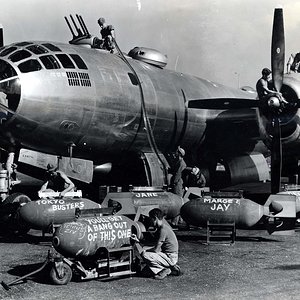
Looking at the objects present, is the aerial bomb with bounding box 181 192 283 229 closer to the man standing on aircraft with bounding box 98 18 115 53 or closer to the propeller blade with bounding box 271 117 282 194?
the propeller blade with bounding box 271 117 282 194

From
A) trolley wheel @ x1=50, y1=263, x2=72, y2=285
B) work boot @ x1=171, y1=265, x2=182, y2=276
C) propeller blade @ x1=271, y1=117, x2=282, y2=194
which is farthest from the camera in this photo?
propeller blade @ x1=271, y1=117, x2=282, y2=194

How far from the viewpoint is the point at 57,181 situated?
543 inches

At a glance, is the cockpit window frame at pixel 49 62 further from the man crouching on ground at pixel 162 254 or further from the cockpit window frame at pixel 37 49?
the man crouching on ground at pixel 162 254

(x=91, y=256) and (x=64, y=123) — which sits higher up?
(x=64, y=123)

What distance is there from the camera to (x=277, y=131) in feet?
54.7

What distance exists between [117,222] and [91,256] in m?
0.81

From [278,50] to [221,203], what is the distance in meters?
7.39

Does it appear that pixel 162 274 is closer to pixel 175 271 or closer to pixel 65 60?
pixel 175 271

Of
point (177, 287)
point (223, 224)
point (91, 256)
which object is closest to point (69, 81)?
point (223, 224)

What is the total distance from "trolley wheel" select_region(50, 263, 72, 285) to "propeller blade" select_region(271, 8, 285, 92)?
448 inches

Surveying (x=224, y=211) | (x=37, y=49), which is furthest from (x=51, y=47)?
(x=224, y=211)

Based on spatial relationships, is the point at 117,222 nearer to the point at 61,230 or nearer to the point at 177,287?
the point at 61,230

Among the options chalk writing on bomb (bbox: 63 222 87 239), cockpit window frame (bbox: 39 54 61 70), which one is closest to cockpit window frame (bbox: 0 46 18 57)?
cockpit window frame (bbox: 39 54 61 70)

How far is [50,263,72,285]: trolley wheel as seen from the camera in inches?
313
